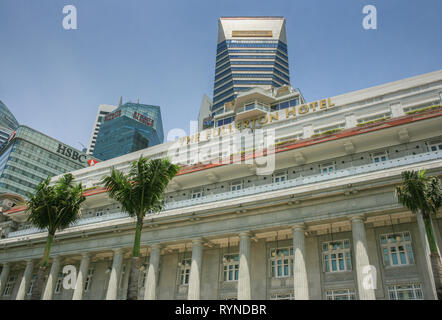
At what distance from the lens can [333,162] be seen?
34.5 meters

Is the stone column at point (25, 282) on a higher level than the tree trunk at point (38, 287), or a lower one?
higher

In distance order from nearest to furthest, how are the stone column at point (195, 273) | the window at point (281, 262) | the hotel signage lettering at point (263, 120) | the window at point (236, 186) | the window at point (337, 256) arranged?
the window at point (337, 256) < the stone column at point (195, 273) < the window at point (281, 262) < the window at point (236, 186) < the hotel signage lettering at point (263, 120)

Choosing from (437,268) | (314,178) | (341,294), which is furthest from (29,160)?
(437,268)

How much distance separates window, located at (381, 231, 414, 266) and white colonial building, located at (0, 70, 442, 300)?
0.27 ft

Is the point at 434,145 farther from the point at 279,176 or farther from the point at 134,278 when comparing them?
the point at 134,278

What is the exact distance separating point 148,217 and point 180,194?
622 cm

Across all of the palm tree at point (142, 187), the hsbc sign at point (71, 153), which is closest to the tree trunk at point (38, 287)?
the palm tree at point (142, 187)

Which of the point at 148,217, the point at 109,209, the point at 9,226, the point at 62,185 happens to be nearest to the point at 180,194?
the point at 148,217

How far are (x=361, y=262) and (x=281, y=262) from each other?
865 cm

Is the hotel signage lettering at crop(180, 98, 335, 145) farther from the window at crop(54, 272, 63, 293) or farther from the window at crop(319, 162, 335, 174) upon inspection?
the window at crop(54, 272, 63, 293)

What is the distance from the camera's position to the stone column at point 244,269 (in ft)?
94.8

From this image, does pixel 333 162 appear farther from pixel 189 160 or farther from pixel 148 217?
pixel 189 160

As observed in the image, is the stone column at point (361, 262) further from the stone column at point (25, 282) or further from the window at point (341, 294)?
the stone column at point (25, 282)

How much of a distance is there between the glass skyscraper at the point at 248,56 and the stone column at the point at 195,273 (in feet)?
381
